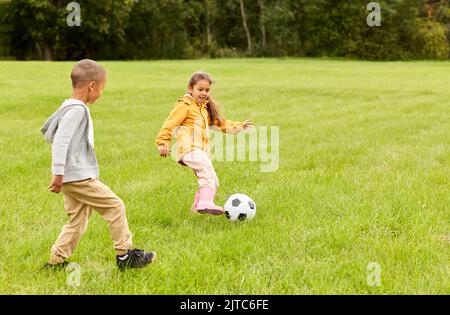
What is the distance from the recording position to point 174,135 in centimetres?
631

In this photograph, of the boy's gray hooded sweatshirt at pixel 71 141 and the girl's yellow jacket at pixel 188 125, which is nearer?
the boy's gray hooded sweatshirt at pixel 71 141

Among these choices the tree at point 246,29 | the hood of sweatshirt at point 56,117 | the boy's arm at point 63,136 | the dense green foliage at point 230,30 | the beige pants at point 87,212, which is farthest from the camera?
the tree at point 246,29

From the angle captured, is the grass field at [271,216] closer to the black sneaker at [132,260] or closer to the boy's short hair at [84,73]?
the black sneaker at [132,260]

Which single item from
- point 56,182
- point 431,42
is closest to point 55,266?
point 56,182

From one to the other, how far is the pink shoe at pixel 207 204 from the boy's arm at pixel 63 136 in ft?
6.65

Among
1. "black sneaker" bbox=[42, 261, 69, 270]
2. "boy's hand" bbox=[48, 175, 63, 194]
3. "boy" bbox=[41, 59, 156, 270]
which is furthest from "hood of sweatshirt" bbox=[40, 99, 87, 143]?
"black sneaker" bbox=[42, 261, 69, 270]

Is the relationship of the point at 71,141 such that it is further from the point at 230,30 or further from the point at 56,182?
the point at 230,30

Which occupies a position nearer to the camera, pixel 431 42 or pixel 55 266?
pixel 55 266

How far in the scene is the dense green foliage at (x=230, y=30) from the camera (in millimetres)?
51000

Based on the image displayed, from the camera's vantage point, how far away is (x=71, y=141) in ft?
13.8

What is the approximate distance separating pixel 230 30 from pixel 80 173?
189ft

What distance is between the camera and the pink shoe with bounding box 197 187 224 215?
5762mm

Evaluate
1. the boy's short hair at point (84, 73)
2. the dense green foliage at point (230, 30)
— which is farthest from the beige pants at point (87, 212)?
the dense green foliage at point (230, 30)
